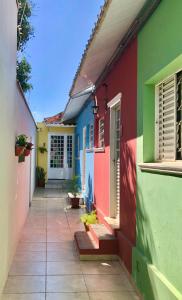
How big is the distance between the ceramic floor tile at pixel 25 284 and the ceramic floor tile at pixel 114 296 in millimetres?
→ 725

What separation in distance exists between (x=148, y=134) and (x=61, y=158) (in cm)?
1660

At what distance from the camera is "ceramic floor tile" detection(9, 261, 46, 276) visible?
232 inches

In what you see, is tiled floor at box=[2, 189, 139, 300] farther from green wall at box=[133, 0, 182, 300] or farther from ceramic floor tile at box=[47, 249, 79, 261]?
green wall at box=[133, 0, 182, 300]

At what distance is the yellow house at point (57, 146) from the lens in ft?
70.1

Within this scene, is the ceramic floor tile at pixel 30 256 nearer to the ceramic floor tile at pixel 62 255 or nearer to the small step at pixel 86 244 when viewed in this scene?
the ceramic floor tile at pixel 62 255

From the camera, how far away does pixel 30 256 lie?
6.81 metres

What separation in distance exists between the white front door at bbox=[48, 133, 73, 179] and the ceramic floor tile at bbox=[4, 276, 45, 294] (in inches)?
618

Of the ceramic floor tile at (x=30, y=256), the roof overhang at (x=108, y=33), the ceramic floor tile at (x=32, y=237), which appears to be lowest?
the ceramic floor tile at (x=30, y=256)

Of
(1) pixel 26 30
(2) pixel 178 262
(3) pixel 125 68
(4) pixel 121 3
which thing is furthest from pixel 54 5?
(2) pixel 178 262

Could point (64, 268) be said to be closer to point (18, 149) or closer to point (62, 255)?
point (62, 255)

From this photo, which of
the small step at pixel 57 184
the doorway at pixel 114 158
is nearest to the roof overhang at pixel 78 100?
the doorway at pixel 114 158

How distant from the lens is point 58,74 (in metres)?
24.7

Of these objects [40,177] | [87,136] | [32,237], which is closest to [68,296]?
[32,237]

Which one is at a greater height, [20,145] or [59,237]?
[20,145]
